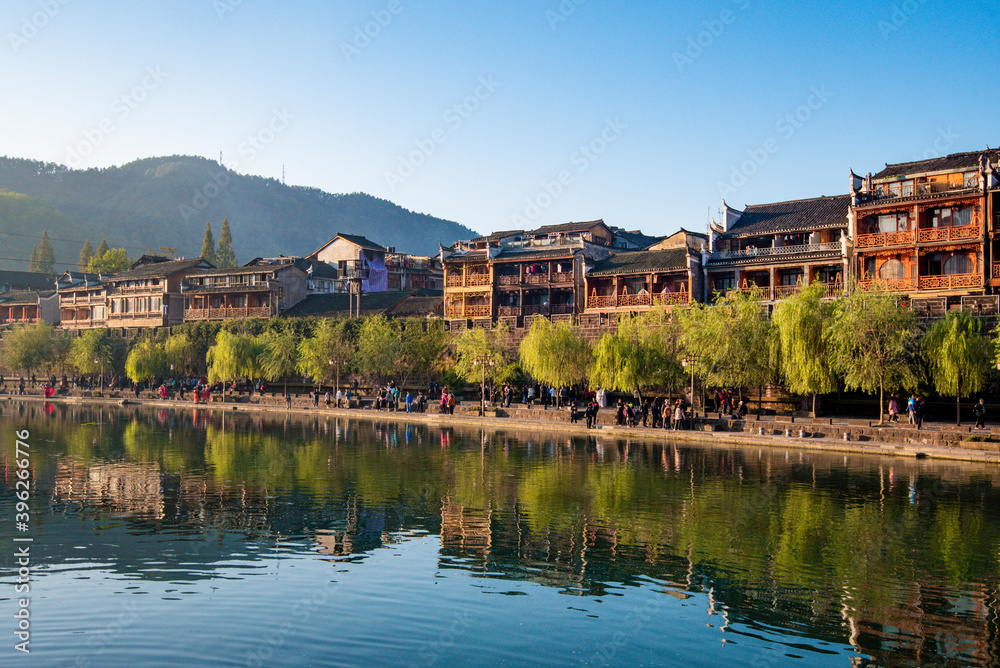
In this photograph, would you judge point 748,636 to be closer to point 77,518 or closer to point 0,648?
point 0,648

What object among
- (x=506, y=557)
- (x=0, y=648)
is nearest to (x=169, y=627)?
(x=0, y=648)

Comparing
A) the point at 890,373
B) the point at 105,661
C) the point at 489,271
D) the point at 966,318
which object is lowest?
the point at 105,661

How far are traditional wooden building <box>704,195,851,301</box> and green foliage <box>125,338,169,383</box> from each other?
167 ft

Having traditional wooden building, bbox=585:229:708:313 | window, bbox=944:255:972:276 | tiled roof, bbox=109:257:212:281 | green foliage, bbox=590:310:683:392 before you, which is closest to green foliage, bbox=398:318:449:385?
traditional wooden building, bbox=585:229:708:313

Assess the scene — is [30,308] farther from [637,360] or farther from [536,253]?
[637,360]

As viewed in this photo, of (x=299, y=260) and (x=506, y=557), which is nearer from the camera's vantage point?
(x=506, y=557)

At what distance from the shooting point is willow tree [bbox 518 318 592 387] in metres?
52.8

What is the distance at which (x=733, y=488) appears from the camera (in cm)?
2775

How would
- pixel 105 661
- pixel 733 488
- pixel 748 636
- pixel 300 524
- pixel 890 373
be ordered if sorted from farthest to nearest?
pixel 890 373, pixel 733 488, pixel 300 524, pixel 748 636, pixel 105 661

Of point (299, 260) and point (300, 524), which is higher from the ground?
point (299, 260)

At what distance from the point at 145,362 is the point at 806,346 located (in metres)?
60.5

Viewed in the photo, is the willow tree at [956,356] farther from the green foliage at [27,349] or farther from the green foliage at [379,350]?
the green foliage at [27,349]

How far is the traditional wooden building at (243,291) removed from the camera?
8581 cm

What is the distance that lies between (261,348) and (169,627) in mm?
58741
